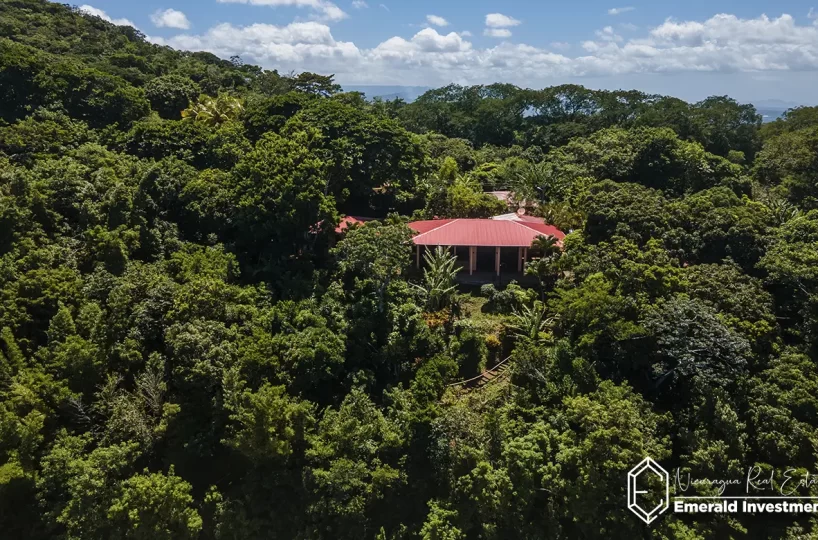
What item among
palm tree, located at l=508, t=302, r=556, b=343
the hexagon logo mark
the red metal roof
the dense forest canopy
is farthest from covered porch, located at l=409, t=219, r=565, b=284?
the hexagon logo mark

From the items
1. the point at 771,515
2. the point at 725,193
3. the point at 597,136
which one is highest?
the point at 597,136

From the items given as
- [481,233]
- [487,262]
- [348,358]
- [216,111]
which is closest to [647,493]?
[348,358]

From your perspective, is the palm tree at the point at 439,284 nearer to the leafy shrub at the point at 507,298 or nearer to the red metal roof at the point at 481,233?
the leafy shrub at the point at 507,298

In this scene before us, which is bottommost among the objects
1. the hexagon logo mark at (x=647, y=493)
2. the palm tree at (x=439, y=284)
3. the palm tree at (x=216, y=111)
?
the hexagon logo mark at (x=647, y=493)

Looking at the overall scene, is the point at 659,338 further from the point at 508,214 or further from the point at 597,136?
the point at 597,136

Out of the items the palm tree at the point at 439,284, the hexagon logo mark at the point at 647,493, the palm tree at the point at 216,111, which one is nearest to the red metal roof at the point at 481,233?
the palm tree at the point at 439,284

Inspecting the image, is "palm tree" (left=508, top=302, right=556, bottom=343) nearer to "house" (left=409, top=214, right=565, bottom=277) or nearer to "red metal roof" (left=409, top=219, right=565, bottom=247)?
"house" (left=409, top=214, right=565, bottom=277)

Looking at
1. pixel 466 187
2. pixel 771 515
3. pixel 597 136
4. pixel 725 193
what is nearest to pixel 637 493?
pixel 771 515

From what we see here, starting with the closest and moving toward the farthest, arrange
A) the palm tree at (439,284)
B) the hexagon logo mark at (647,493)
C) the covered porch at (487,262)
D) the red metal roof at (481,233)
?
the hexagon logo mark at (647,493) → the palm tree at (439,284) → the red metal roof at (481,233) → the covered porch at (487,262)

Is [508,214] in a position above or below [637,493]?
above
